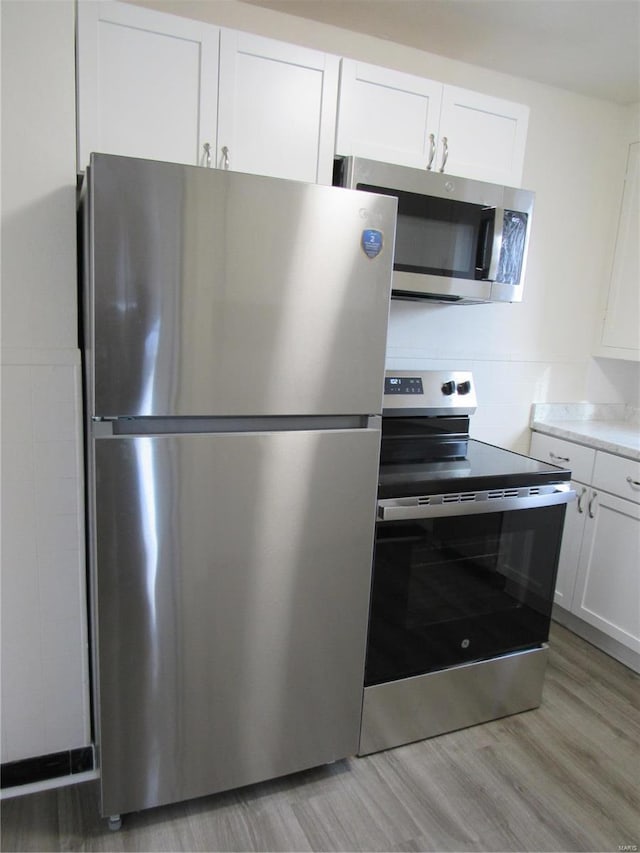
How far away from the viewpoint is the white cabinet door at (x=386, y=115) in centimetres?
185

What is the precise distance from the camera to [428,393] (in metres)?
2.40

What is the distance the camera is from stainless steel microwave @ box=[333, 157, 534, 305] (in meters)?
1.91

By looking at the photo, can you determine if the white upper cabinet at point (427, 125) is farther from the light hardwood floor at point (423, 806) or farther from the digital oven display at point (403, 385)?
the light hardwood floor at point (423, 806)

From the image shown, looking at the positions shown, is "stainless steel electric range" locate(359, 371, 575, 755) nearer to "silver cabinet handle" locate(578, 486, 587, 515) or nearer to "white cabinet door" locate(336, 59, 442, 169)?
"silver cabinet handle" locate(578, 486, 587, 515)

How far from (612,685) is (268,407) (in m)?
1.91

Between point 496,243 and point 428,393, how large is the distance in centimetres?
62

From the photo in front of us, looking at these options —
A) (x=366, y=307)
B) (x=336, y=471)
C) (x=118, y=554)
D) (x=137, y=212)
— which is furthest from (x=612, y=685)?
(x=137, y=212)

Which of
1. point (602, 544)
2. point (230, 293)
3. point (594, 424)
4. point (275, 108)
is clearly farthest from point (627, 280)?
point (230, 293)

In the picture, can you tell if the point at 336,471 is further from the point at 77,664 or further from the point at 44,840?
the point at 44,840

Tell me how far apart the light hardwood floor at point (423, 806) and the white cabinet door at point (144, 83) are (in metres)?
1.78

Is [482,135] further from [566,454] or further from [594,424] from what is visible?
[594,424]

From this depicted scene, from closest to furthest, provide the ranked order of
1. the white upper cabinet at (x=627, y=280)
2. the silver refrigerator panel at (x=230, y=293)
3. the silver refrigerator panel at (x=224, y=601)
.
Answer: the silver refrigerator panel at (x=230, y=293) < the silver refrigerator panel at (x=224, y=601) < the white upper cabinet at (x=627, y=280)

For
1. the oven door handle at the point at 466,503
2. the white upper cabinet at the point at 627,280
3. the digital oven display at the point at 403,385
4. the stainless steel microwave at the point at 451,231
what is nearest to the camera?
the oven door handle at the point at 466,503

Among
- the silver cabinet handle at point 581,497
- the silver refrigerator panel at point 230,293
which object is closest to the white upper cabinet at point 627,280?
the silver cabinet handle at point 581,497
